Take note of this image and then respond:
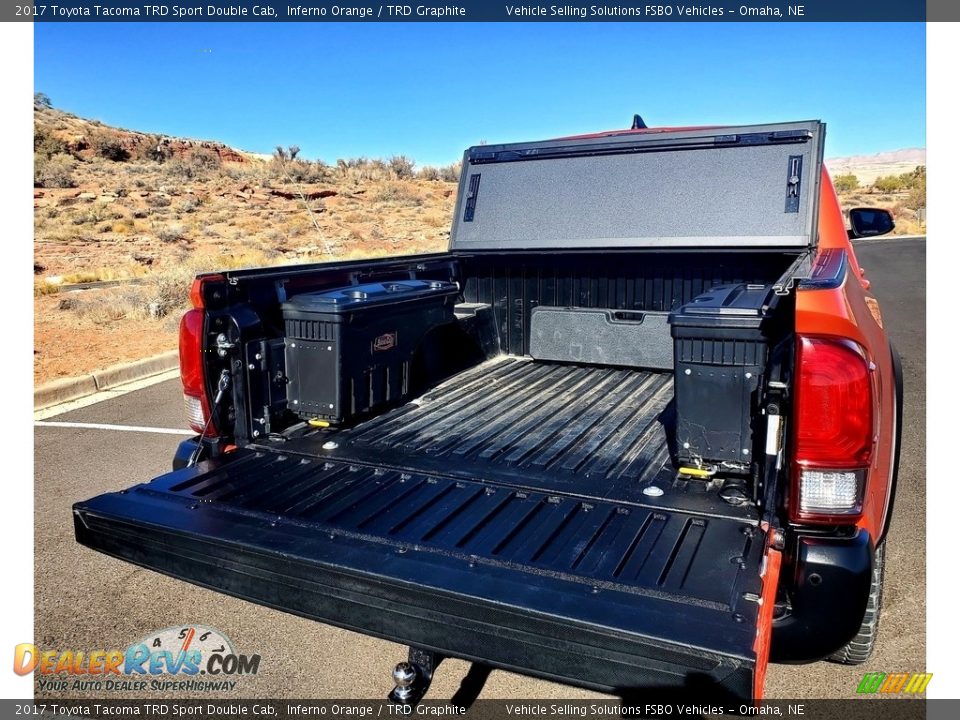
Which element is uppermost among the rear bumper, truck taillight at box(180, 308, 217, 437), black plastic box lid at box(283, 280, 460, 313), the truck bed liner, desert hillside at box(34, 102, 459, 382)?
desert hillside at box(34, 102, 459, 382)

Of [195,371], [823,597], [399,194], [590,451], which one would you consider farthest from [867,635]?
A: [399,194]

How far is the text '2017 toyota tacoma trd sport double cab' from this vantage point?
6.51ft

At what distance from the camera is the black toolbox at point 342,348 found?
337 centimetres

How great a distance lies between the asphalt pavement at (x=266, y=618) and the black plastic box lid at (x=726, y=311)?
147cm

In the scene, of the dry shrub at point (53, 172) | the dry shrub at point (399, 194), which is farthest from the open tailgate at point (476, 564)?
the dry shrub at point (53, 172)

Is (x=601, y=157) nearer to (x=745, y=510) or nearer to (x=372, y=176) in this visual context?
(x=745, y=510)

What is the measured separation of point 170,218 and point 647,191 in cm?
2570

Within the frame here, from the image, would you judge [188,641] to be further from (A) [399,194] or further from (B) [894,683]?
(A) [399,194]

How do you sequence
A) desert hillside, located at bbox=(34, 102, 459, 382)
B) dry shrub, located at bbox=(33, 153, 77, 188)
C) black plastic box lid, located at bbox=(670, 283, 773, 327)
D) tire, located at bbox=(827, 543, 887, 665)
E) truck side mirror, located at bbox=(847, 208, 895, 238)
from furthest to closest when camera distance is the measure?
dry shrub, located at bbox=(33, 153, 77, 188) < desert hillside, located at bbox=(34, 102, 459, 382) < truck side mirror, located at bbox=(847, 208, 895, 238) < black plastic box lid, located at bbox=(670, 283, 773, 327) < tire, located at bbox=(827, 543, 887, 665)

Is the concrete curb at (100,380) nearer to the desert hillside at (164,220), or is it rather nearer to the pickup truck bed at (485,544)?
the desert hillside at (164,220)

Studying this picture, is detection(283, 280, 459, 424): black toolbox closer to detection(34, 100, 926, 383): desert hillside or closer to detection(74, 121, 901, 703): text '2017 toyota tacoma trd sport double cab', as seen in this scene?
detection(74, 121, 901, 703): text '2017 toyota tacoma trd sport double cab'

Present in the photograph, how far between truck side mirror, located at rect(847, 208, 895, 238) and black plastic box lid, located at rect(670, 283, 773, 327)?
2.21 m

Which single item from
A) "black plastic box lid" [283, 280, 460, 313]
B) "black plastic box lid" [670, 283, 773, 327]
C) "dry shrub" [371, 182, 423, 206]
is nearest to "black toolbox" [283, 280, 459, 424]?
"black plastic box lid" [283, 280, 460, 313]

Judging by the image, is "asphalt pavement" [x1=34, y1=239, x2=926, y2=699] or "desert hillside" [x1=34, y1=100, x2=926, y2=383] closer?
"asphalt pavement" [x1=34, y1=239, x2=926, y2=699]
